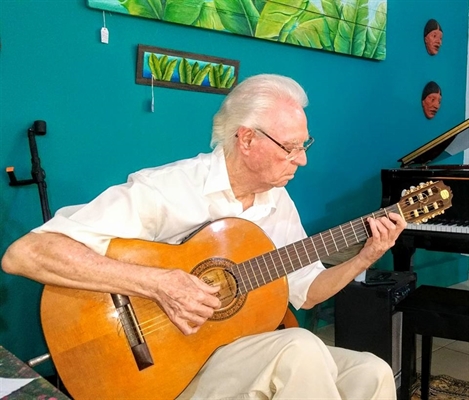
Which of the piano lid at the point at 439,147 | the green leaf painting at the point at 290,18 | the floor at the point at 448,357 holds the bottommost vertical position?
the floor at the point at 448,357

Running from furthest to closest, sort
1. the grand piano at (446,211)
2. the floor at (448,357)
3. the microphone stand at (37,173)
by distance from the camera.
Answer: the floor at (448,357) < the grand piano at (446,211) < the microphone stand at (37,173)

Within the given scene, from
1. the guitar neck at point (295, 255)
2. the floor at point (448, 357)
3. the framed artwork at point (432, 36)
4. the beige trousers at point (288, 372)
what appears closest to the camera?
the beige trousers at point (288, 372)

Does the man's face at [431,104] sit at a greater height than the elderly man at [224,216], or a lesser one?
greater

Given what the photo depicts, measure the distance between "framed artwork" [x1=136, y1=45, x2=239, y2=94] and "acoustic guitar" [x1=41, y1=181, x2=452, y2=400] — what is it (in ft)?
3.20

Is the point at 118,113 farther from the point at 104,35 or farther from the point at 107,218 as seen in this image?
the point at 107,218

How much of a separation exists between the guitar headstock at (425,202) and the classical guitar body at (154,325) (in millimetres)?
403

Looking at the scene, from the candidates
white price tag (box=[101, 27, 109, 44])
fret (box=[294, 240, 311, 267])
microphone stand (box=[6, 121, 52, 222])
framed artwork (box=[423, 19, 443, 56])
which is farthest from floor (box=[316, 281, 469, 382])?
framed artwork (box=[423, 19, 443, 56])

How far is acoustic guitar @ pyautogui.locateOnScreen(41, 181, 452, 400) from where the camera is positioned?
118cm

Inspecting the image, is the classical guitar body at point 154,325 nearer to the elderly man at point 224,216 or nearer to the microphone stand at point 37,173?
the elderly man at point 224,216

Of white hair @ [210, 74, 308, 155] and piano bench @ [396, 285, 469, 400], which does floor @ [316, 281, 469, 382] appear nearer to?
piano bench @ [396, 285, 469, 400]

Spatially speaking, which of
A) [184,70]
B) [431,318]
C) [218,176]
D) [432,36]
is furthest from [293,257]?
[432,36]

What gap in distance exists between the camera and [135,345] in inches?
47.8

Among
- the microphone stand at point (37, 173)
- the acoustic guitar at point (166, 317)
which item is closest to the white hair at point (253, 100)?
the acoustic guitar at point (166, 317)

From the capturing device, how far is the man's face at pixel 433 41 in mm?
3404
